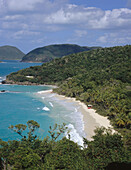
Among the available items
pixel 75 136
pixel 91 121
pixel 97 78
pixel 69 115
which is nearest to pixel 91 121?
pixel 91 121

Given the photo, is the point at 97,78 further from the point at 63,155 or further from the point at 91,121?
the point at 63,155

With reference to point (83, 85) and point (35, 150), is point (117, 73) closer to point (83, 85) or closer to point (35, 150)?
point (83, 85)

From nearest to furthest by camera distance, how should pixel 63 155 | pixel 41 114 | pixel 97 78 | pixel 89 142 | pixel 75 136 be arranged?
pixel 63 155 → pixel 89 142 → pixel 75 136 → pixel 41 114 → pixel 97 78

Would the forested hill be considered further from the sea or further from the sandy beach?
the sea

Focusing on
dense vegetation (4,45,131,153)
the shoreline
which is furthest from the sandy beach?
dense vegetation (4,45,131,153)

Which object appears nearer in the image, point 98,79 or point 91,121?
point 91,121

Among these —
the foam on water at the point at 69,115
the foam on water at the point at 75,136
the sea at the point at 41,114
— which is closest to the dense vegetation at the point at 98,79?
the foam on water at the point at 69,115

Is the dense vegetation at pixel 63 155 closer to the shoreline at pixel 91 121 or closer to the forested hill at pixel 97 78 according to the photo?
the shoreline at pixel 91 121

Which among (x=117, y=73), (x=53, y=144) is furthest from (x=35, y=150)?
(x=117, y=73)

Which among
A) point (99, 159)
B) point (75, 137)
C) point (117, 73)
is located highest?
point (117, 73)
